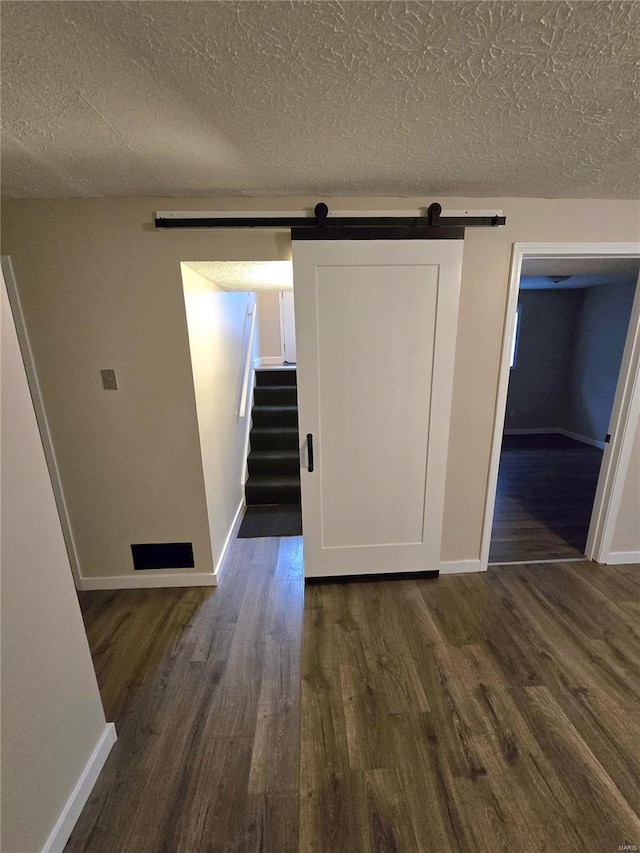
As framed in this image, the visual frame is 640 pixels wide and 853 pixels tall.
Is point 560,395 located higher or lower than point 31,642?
higher

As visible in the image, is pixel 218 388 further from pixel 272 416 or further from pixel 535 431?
pixel 535 431

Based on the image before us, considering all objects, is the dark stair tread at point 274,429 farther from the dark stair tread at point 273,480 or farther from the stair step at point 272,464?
the dark stair tread at point 273,480

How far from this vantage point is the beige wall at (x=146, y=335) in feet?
5.63

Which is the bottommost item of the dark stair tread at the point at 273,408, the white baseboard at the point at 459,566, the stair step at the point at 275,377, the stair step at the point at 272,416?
the white baseboard at the point at 459,566

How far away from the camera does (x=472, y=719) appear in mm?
1363

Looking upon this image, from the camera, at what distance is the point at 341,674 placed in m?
1.57

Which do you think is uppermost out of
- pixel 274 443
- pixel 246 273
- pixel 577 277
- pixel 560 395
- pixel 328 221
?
pixel 577 277

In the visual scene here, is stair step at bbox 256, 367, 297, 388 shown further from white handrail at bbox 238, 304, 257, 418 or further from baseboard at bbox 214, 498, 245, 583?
baseboard at bbox 214, 498, 245, 583

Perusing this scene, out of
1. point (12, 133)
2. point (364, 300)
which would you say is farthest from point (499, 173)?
point (12, 133)

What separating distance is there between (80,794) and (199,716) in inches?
16.3

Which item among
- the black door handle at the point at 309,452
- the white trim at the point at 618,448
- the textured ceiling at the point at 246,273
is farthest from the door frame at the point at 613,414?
the textured ceiling at the point at 246,273

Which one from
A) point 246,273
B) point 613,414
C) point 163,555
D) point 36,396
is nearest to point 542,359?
point 613,414

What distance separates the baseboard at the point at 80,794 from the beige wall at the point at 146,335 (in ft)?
3.19

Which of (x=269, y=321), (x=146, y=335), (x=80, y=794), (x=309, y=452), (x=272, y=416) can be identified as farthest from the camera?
(x=269, y=321)
